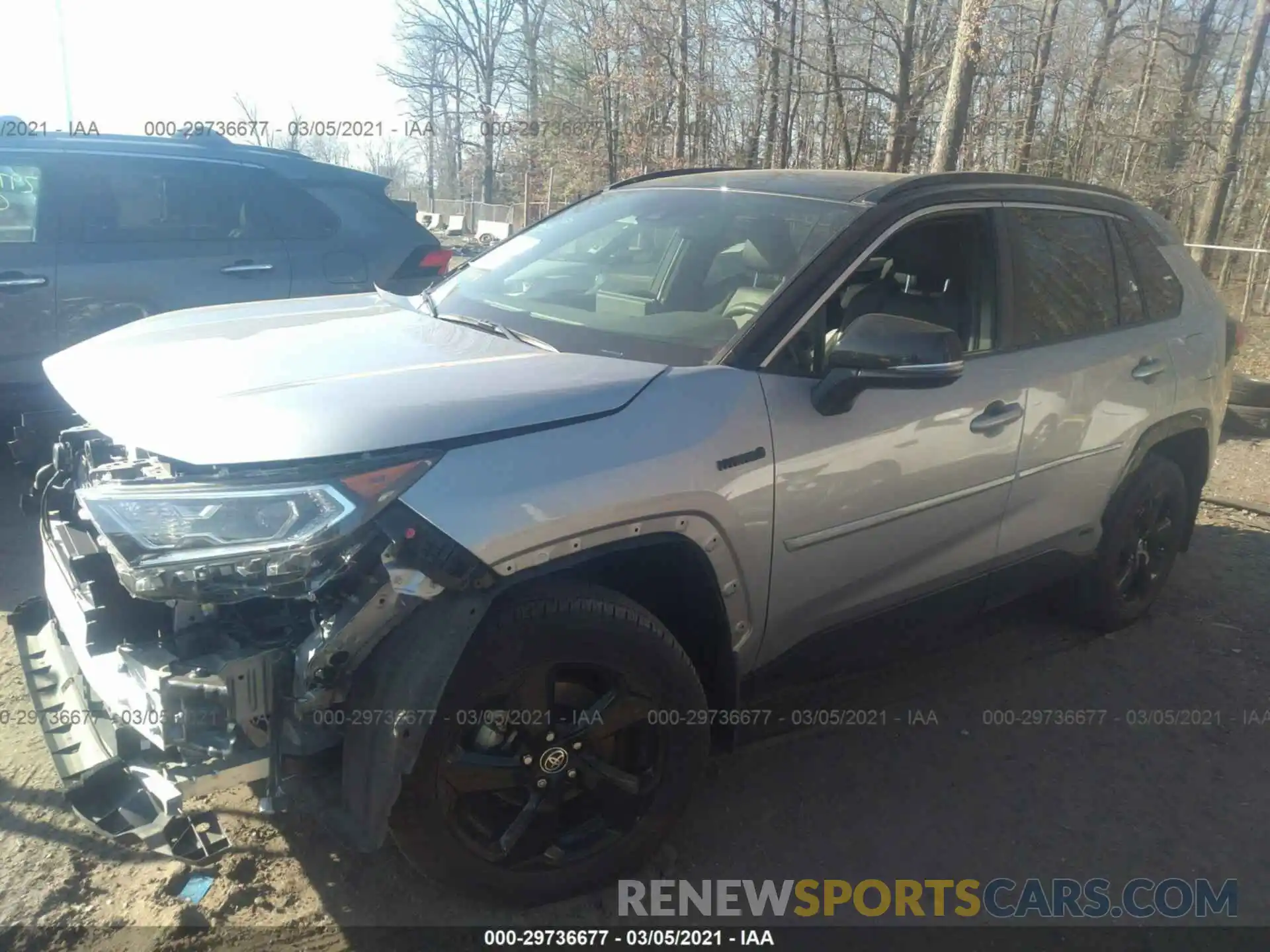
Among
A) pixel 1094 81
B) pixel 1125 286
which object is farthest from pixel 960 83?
pixel 1094 81

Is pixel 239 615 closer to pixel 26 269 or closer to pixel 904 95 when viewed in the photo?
pixel 26 269

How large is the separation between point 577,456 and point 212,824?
3.79 ft

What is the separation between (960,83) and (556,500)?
415 inches

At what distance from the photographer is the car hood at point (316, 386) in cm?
213

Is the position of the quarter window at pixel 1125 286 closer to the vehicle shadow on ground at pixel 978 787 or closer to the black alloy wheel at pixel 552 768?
the vehicle shadow on ground at pixel 978 787

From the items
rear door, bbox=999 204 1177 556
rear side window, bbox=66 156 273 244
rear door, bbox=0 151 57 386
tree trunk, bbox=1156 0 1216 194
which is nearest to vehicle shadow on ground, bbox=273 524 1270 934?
rear door, bbox=999 204 1177 556

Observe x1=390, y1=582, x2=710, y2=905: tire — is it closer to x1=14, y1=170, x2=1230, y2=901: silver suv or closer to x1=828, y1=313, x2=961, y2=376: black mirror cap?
x1=14, y1=170, x2=1230, y2=901: silver suv

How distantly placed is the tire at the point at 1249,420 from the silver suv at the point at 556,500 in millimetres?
5100

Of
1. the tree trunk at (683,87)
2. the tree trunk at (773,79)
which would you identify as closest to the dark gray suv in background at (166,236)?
the tree trunk at (773,79)

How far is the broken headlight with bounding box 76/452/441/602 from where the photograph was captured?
79.2 inches

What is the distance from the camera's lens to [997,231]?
346 centimetres

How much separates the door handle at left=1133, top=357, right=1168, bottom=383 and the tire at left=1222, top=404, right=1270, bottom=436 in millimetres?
4700

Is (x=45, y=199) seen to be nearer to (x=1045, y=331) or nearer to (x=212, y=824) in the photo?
(x=212, y=824)

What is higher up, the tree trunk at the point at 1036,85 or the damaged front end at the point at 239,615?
the tree trunk at the point at 1036,85
